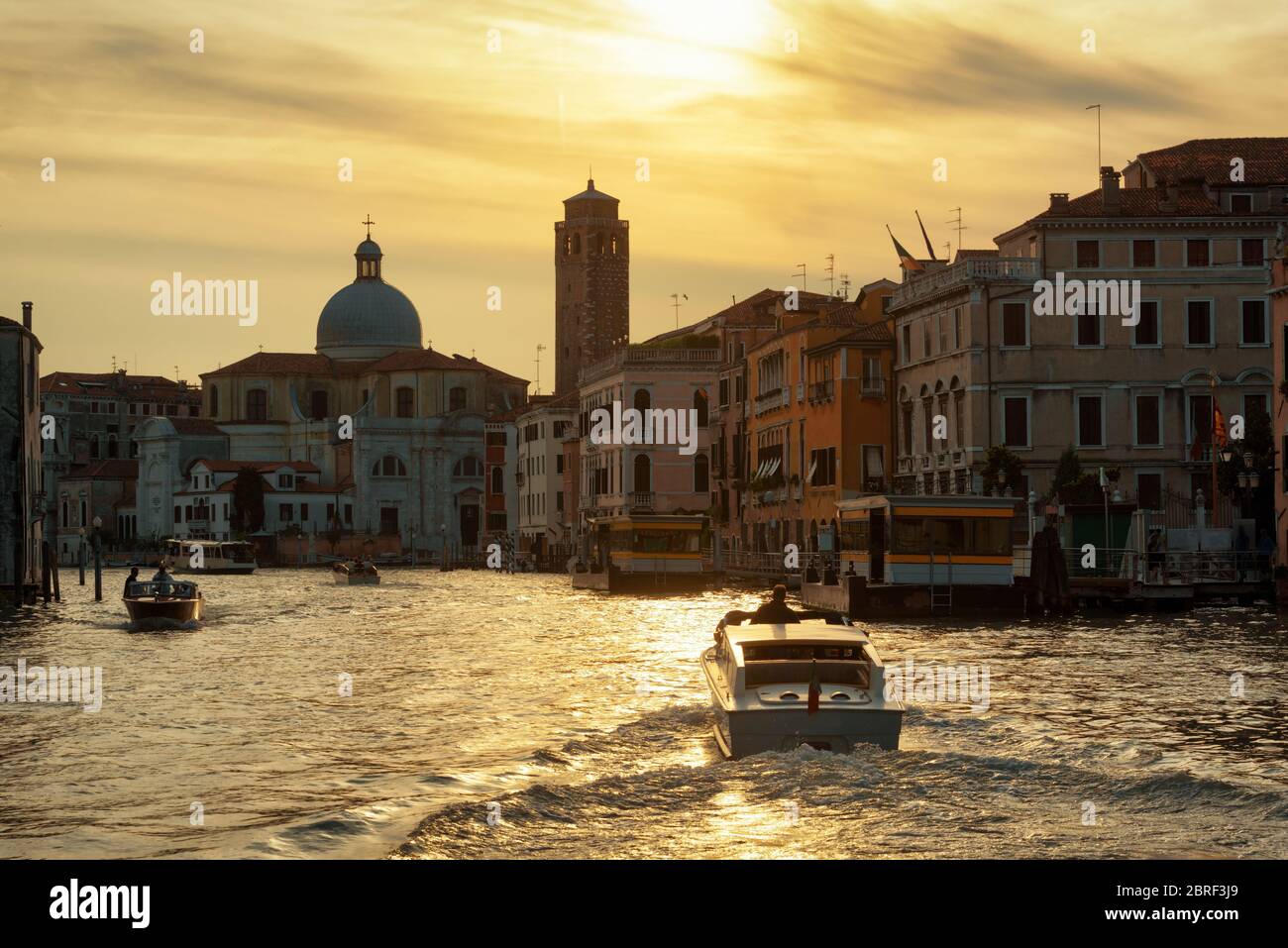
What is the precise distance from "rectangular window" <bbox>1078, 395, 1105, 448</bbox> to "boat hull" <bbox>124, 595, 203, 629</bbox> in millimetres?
27384

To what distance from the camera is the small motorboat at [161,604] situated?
4062 centimetres

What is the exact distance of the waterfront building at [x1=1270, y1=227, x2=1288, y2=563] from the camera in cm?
4069

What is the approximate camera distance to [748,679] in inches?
625

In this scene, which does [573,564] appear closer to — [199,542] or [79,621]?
[79,621]

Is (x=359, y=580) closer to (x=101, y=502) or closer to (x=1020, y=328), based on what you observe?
(x=1020, y=328)

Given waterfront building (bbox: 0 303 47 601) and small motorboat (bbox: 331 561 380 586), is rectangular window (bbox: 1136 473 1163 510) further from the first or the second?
small motorboat (bbox: 331 561 380 586)

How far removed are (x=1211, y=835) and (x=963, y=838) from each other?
179 cm

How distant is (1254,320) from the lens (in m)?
53.4

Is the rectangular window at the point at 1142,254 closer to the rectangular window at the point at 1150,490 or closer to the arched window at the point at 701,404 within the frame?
the rectangular window at the point at 1150,490

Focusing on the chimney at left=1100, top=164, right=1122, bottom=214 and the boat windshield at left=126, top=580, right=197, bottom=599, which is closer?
the boat windshield at left=126, top=580, right=197, bottom=599

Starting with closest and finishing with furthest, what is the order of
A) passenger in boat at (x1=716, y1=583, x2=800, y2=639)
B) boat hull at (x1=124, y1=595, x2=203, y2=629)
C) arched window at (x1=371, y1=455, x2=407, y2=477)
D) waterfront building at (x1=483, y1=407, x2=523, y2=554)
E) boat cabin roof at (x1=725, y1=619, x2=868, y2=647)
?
boat cabin roof at (x1=725, y1=619, x2=868, y2=647), passenger in boat at (x1=716, y1=583, x2=800, y2=639), boat hull at (x1=124, y1=595, x2=203, y2=629), waterfront building at (x1=483, y1=407, x2=523, y2=554), arched window at (x1=371, y1=455, x2=407, y2=477)

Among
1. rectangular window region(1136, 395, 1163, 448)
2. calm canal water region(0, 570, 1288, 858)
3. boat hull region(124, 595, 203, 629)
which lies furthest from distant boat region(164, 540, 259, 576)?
calm canal water region(0, 570, 1288, 858)
